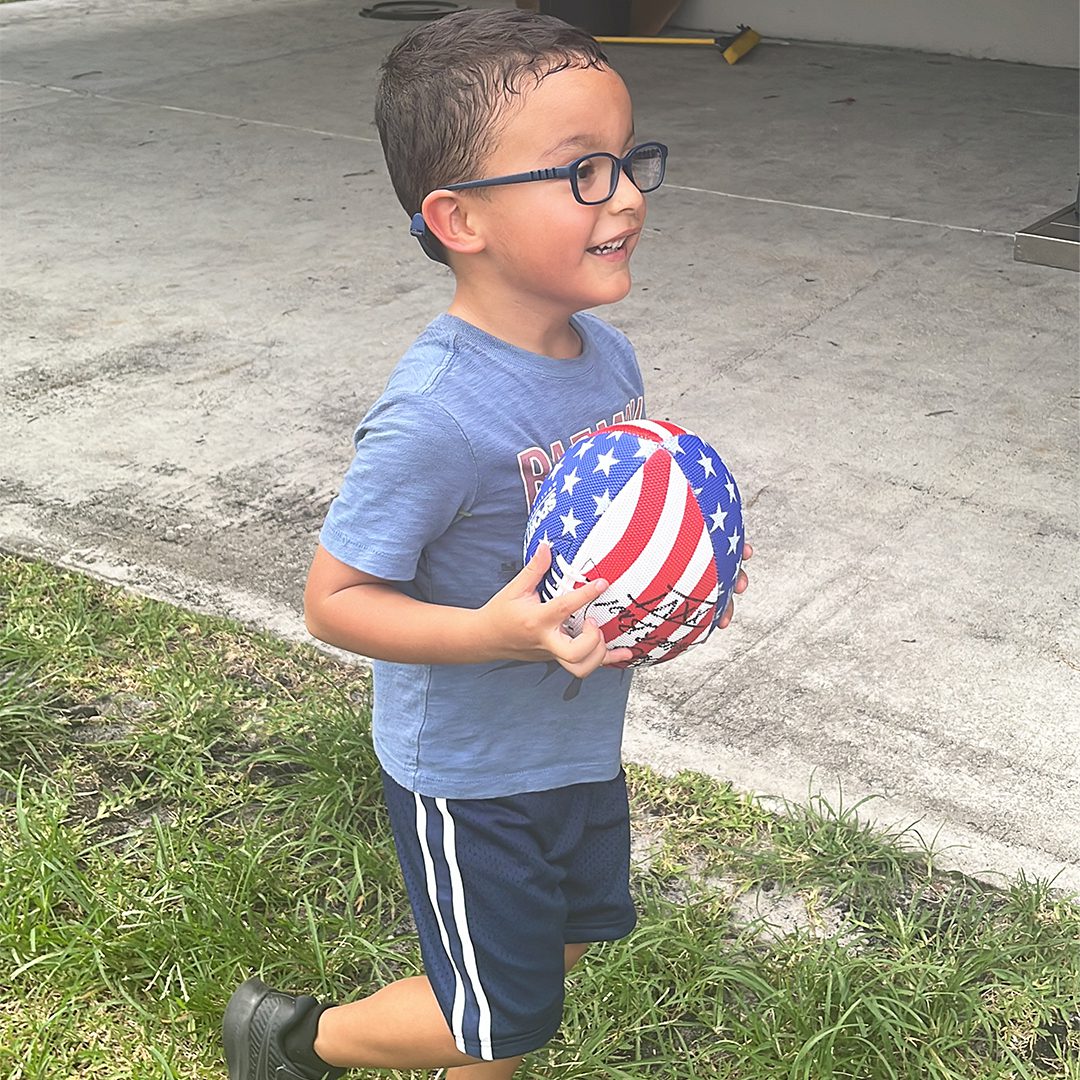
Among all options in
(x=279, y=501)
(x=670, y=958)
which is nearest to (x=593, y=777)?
(x=670, y=958)

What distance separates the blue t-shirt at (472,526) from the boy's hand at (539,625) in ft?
0.44

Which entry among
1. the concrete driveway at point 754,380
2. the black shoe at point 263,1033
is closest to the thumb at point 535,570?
the black shoe at point 263,1033

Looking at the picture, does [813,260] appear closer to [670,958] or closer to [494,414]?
[670,958]

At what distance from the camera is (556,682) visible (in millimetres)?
1744

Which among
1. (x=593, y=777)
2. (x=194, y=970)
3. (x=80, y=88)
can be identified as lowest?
(x=80, y=88)

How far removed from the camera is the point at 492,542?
1.67 meters

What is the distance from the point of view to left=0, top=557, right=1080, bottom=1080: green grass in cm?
210

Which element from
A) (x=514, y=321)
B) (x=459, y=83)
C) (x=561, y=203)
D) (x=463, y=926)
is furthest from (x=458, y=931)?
(x=459, y=83)

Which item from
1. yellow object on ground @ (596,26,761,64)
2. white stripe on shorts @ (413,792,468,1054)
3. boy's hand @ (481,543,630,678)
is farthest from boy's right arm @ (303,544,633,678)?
yellow object on ground @ (596,26,761,64)

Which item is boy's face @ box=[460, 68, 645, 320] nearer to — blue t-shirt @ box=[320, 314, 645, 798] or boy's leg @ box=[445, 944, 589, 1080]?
blue t-shirt @ box=[320, 314, 645, 798]

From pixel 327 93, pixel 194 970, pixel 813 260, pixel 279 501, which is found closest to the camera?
pixel 194 970

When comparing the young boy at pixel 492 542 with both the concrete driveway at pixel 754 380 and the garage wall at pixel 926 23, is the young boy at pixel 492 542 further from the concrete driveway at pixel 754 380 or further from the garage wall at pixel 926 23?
the garage wall at pixel 926 23

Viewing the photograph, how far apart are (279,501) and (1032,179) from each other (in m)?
4.30

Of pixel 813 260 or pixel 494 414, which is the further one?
pixel 813 260
